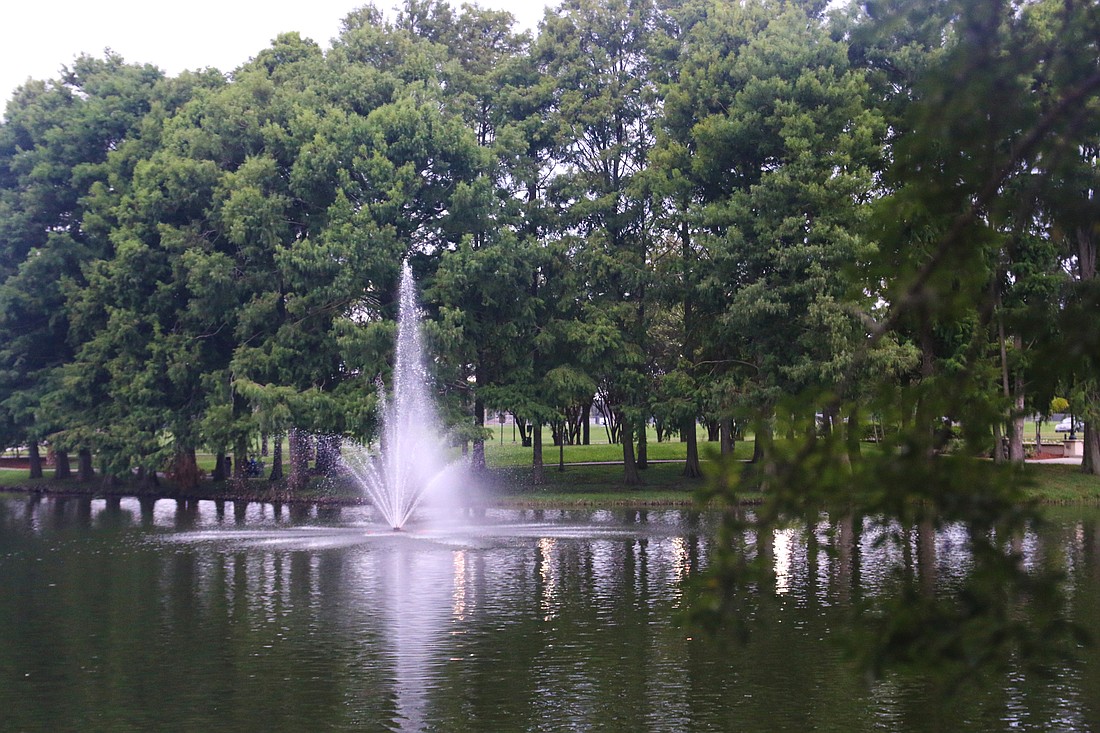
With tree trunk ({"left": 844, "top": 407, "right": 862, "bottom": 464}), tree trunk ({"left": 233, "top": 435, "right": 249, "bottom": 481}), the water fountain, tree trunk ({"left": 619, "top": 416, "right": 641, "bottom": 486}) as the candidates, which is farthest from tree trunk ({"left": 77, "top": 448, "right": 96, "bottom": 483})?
tree trunk ({"left": 844, "top": 407, "right": 862, "bottom": 464})

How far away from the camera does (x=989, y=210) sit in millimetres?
5363

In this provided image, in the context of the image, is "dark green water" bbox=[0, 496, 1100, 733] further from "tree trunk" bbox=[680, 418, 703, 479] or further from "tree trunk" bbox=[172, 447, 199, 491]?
"tree trunk" bbox=[172, 447, 199, 491]

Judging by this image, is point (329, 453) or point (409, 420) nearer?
point (409, 420)

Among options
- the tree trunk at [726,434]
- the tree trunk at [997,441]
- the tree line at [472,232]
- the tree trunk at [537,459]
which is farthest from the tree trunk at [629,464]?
the tree trunk at [997,441]

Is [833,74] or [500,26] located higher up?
[500,26]

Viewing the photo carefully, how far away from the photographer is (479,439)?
127 feet

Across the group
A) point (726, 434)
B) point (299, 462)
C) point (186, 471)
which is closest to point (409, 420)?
point (299, 462)

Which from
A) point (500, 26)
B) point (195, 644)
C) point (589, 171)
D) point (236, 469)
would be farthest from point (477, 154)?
point (195, 644)

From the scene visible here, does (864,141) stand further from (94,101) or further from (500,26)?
(94,101)

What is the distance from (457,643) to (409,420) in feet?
71.8

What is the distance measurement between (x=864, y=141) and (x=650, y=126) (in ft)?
30.1

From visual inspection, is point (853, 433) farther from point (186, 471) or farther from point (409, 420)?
point (186, 471)

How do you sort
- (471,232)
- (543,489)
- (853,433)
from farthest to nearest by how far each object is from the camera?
(543,489) → (471,232) → (853,433)

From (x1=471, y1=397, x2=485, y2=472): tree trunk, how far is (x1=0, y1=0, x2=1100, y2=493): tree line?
0.20 m
